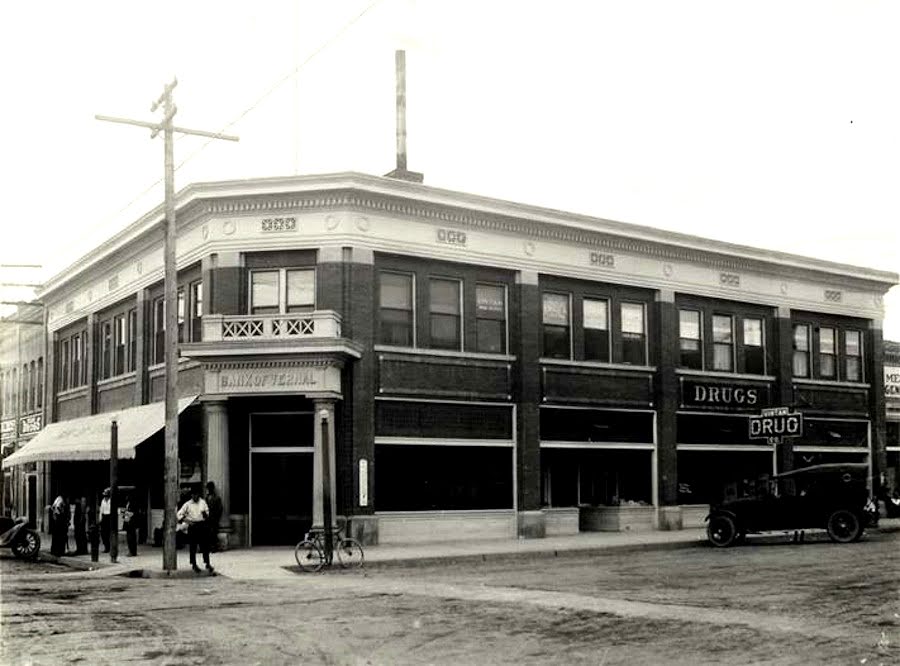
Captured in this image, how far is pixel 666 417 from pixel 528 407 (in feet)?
16.8

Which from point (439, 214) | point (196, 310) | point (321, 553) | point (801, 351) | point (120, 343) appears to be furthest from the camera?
point (801, 351)

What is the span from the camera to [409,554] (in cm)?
2353

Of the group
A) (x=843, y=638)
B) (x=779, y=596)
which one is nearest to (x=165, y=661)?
(x=843, y=638)

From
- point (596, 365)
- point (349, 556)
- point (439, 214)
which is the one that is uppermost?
point (439, 214)

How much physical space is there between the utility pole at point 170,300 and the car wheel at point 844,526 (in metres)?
14.3

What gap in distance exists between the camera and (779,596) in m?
14.8

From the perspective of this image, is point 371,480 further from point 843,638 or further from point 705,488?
point 843,638

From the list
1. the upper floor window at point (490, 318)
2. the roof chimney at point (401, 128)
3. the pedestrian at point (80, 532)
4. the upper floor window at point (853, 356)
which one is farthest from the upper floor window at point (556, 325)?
the pedestrian at point (80, 532)

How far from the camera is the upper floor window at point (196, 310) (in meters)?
28.7

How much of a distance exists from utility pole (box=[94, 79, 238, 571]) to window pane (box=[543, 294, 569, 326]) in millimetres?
11289

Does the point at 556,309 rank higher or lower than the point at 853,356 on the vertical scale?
higher

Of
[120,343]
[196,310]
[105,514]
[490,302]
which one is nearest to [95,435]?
[120,343]

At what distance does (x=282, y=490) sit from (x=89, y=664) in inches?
648

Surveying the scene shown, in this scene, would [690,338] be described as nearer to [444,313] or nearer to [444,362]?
[444,313]
